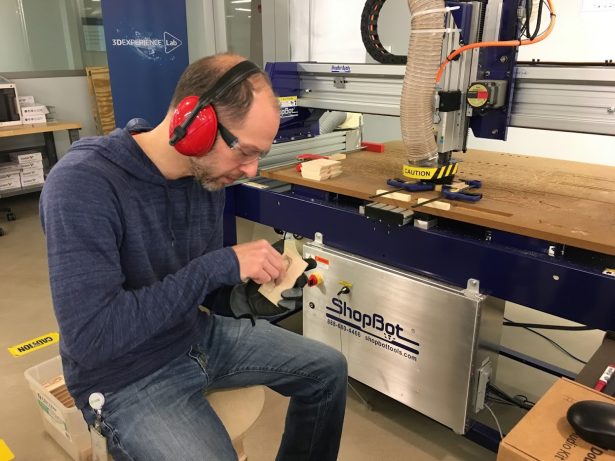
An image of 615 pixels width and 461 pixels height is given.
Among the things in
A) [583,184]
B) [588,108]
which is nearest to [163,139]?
[588,108]

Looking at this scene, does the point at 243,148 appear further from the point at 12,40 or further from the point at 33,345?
the point at 12,40

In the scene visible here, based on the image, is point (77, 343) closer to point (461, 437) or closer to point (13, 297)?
point (461, 437)

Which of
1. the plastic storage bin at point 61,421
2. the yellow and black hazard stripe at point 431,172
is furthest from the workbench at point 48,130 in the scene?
the yellow and black hazard stripe at point 431,172

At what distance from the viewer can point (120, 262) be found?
1.08 metres

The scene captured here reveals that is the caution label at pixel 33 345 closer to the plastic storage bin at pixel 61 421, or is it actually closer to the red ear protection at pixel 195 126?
the plastic storage bin at pixel 61 421

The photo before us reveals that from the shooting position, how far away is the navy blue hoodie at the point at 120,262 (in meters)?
0.96

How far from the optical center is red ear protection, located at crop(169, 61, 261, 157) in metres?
1.00

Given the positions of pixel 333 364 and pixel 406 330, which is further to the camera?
pixel 406 330

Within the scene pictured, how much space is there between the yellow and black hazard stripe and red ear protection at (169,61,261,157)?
769mm

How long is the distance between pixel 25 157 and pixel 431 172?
387cm

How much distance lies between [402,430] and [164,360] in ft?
3.81

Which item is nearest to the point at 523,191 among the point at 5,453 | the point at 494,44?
the point at 494,44

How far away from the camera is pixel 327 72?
1.97 m

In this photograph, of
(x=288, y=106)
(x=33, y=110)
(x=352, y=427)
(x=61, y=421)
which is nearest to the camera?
(x=61, y=421)
